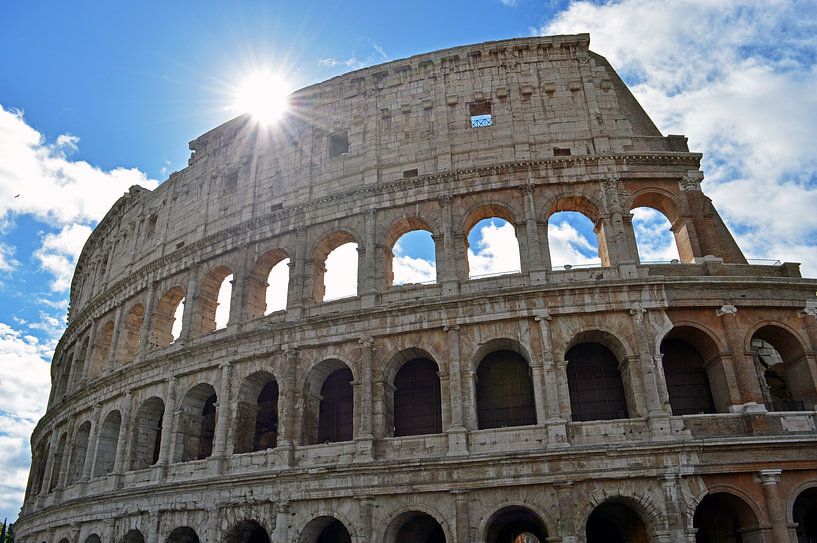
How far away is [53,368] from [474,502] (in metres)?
27.8

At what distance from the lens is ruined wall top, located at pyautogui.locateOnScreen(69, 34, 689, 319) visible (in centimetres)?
1967

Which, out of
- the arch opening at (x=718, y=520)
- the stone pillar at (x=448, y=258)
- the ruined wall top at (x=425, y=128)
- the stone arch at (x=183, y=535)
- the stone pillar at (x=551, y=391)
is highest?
the ruined wall top at (x=425, y=128)

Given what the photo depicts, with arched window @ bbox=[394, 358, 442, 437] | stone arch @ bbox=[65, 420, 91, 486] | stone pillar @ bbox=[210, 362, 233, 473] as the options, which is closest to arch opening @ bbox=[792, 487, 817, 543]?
arched window @ bbox=[394, 358, 442, 437]

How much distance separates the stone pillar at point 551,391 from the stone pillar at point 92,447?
56.4ft

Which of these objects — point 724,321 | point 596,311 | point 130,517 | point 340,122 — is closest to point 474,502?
point 596,311

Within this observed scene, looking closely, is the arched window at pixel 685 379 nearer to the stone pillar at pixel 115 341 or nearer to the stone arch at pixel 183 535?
the stone arch at pixel 183 535

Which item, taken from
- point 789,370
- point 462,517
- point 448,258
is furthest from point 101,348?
point 789,370

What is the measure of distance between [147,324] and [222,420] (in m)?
6.71

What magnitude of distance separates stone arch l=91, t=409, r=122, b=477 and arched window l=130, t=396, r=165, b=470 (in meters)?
1.64

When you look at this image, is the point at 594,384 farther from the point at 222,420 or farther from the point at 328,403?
the point at 222,420

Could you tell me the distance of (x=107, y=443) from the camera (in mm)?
23250

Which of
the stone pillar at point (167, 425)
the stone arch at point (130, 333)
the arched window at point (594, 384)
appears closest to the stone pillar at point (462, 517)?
the arched window at point (594, 384)

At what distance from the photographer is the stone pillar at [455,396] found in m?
15.8

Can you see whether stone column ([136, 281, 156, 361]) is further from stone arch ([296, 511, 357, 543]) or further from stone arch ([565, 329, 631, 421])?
stone arch ([565, 329, 631, 421])
